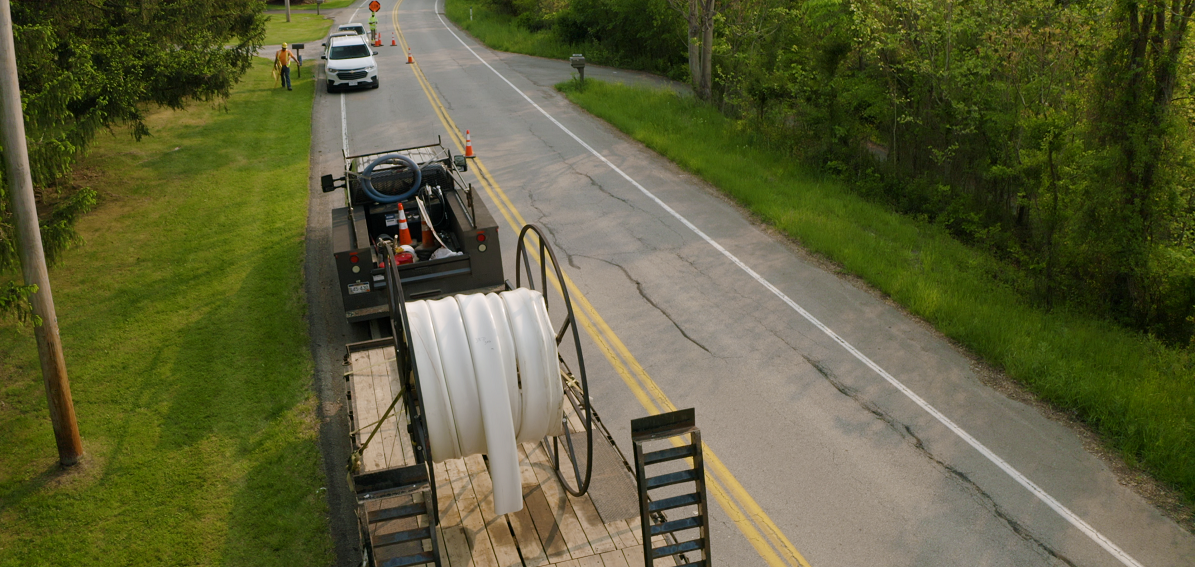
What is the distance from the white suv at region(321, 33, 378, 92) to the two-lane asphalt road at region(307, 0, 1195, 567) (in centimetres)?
1186

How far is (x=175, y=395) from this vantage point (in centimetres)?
980

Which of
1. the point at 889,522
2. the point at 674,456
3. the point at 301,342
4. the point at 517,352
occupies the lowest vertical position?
the point at 889,522

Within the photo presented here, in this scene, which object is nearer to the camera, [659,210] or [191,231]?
[191,231]

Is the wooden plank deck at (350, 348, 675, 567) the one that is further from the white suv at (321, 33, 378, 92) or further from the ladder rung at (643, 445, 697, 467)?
the white suv at (321, 33, 378, 92)

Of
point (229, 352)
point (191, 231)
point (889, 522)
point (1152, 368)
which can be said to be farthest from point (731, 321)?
point (191, 231)

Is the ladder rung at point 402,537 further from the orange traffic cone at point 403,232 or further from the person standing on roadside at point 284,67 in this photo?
the person standing on roadside at point 284,67

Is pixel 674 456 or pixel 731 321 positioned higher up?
pixel 674 456

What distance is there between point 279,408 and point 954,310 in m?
9.03

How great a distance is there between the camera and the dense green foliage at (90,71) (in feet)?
33.8

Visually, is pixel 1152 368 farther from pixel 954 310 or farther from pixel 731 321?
pixel 731 321

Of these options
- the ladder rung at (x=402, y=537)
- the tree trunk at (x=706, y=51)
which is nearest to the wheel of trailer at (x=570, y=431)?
the ladder rung at (x=402, y=537)

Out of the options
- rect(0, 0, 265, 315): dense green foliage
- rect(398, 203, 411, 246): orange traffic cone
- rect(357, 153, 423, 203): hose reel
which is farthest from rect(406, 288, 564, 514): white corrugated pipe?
rect(357, 153, 423, 203): hose reel

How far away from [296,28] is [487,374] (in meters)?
48.5

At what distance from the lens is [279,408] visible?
9562mm
